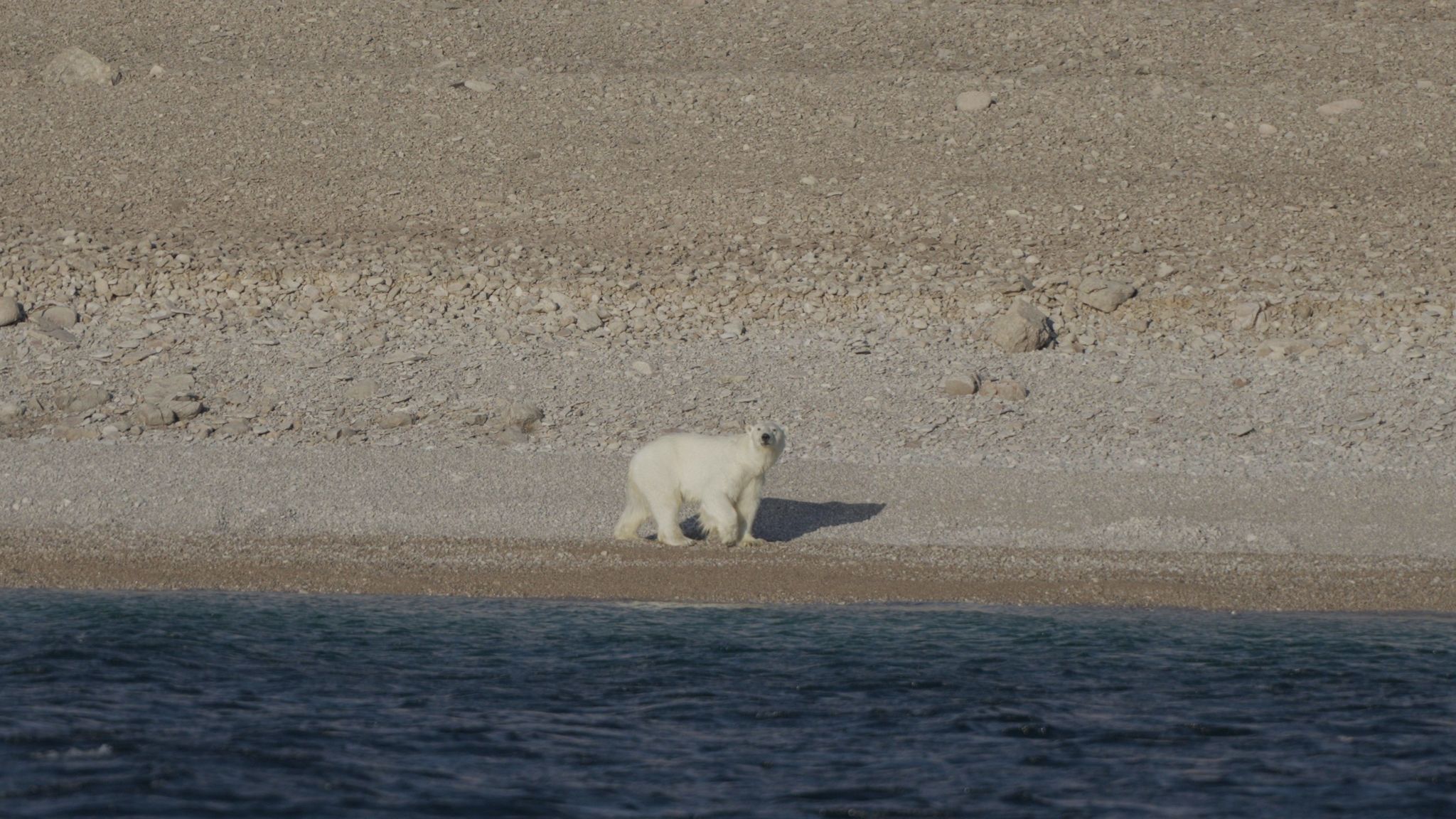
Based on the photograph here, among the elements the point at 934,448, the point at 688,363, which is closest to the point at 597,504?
the point at 934,448

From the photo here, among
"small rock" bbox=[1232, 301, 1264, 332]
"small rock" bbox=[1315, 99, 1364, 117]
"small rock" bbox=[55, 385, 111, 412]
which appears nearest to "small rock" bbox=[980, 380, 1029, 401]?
"small rock" bbox=[1232, 301, 1264, 332]

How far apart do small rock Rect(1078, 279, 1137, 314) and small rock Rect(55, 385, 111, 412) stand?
12.9m

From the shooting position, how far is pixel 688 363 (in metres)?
20.3

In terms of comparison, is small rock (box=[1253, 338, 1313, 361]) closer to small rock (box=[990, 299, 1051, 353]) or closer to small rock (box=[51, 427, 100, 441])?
small rock (box=[990, 299, 1051, 353])

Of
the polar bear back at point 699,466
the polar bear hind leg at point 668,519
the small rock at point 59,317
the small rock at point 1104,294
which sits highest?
the small rock at point 1104,294

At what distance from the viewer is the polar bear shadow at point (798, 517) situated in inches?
577

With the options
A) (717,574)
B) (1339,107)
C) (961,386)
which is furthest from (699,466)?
(1339,107)

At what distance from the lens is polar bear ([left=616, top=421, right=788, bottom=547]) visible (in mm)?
13672

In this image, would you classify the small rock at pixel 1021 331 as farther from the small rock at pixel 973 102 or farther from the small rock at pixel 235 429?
the small rock at pixel 973 102

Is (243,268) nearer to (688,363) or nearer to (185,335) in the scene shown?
(185,335)

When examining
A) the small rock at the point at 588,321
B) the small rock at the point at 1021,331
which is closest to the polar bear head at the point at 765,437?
the small rock at the point at 1021,331

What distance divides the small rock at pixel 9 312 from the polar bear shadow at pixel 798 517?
1095cm

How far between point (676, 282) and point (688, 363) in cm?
304

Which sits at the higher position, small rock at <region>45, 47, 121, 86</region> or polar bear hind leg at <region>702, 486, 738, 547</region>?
small rock at <region>45, 47, 121, 86</region>
